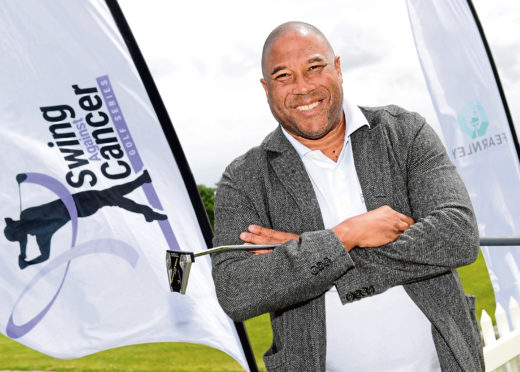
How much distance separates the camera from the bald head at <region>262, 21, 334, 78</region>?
5.26ft

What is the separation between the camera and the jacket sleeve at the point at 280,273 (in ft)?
4.58

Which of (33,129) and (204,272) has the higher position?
(33,129)

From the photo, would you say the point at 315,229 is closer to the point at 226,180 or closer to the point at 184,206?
the point at 226,180

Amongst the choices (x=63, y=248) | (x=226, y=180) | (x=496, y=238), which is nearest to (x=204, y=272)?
(x=63, y=248)

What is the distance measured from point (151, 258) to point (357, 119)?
1491 mm

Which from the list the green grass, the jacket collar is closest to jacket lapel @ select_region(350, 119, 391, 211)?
the jacket collar

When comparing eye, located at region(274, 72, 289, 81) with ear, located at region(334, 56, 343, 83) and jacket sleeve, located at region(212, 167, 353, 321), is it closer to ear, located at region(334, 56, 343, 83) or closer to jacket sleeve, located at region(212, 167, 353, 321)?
ear, located at region(334, 56, 343, 83)

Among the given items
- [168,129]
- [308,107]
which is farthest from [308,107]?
[168,129]

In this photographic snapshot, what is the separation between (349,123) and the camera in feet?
5.39

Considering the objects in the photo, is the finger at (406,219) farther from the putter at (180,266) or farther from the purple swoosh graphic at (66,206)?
the purple swoosh graphic at (66,206)

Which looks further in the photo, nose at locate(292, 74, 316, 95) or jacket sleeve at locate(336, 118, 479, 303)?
nose at locate(292, 74, 316, 95)

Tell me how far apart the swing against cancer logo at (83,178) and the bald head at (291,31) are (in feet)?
4.08

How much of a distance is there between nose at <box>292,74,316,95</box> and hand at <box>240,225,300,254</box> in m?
0.42

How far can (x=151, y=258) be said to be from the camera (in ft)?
8.89
